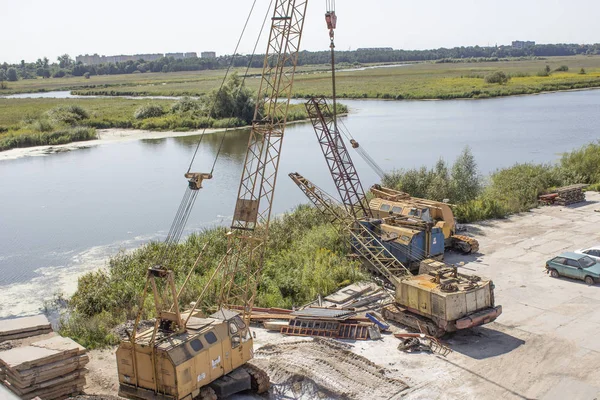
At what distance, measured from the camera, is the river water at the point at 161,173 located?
31.4 metres

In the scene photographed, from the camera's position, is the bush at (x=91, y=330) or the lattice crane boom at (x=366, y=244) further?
the lattice crane boom at (x=366, y=244)

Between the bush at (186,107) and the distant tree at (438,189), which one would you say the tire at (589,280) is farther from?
the bush at (186,107)

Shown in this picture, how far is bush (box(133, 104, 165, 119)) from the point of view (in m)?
79.1

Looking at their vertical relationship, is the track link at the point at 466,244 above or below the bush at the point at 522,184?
below

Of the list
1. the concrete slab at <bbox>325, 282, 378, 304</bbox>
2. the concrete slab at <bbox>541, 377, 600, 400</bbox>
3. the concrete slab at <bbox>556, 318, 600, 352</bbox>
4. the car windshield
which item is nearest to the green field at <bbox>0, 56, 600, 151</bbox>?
the concrete slab at <bbox>325, 282, 378, 304</bbox>

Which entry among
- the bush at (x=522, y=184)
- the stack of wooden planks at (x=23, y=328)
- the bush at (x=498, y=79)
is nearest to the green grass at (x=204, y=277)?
the stack of wooden planks at (x=23, y=328)

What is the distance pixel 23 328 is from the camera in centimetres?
1778

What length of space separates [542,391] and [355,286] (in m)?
9.13

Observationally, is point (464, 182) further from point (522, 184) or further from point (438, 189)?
point (522, 184)

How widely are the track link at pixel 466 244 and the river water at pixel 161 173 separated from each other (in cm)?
1337

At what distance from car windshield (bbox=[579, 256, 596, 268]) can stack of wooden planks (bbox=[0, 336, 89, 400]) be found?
18.1 m

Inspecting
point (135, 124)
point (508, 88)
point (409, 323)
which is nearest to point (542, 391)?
point (409, 323)

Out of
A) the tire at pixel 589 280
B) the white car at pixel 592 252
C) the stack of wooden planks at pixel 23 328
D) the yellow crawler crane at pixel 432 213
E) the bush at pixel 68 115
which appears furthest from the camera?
the bush at pixel 68 115

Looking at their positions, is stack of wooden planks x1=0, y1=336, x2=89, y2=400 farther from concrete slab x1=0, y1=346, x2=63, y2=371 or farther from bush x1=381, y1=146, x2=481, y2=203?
bush x1=381, y1=146, x2=481, y2=203
